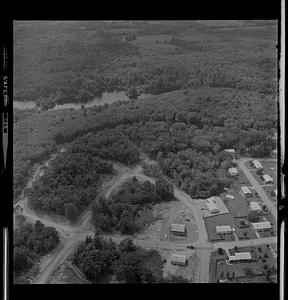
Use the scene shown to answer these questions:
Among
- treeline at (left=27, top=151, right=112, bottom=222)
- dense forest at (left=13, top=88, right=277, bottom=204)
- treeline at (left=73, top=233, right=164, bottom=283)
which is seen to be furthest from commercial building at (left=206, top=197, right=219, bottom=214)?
treeline at (left=27, top=151, right=112, bottom=222)

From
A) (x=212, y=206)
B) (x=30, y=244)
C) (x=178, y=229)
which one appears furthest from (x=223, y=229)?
(x=30, y=244)

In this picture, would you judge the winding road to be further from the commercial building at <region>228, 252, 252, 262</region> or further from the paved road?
the paved road

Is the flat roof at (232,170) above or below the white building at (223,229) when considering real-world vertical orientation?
above

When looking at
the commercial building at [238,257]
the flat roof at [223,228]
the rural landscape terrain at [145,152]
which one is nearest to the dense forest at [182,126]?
the rural landscape terrain at [145,152]

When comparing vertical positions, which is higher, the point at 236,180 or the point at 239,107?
the point at 239,107

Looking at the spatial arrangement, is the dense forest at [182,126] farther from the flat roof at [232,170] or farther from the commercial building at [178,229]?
the commercial building at [178,229]
